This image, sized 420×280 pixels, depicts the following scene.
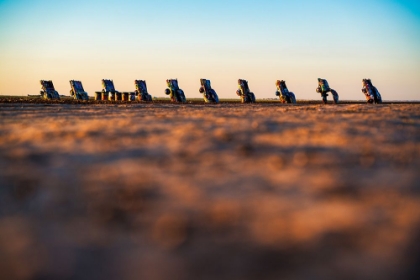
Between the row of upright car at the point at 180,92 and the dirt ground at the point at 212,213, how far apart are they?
2056cm

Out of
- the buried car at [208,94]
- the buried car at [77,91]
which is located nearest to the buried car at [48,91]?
the buried car at [77,91]

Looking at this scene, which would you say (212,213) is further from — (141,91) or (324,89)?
(324,89)

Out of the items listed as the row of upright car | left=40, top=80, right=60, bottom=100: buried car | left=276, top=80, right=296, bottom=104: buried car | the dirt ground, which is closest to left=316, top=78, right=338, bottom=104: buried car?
the row of upright car

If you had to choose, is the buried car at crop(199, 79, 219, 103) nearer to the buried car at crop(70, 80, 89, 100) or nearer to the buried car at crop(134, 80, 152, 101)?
the buried car at crop(134, 80, 152, 101)

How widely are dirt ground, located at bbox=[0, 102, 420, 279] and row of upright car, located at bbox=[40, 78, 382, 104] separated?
809 inches

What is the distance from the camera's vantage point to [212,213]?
4.66 feet

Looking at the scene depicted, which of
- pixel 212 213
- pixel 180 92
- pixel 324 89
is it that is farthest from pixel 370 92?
pixel 212 213

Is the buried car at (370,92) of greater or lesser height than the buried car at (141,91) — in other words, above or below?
below

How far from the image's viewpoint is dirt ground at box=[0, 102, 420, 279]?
40.9 inches

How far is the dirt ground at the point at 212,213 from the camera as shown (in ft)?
3.41

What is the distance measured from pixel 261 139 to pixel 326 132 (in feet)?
3.02

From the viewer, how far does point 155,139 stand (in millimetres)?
3225

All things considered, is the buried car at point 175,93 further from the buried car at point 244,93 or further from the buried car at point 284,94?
the buried car at point 284,94

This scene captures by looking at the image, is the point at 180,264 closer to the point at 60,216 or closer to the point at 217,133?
the point at 60,216
